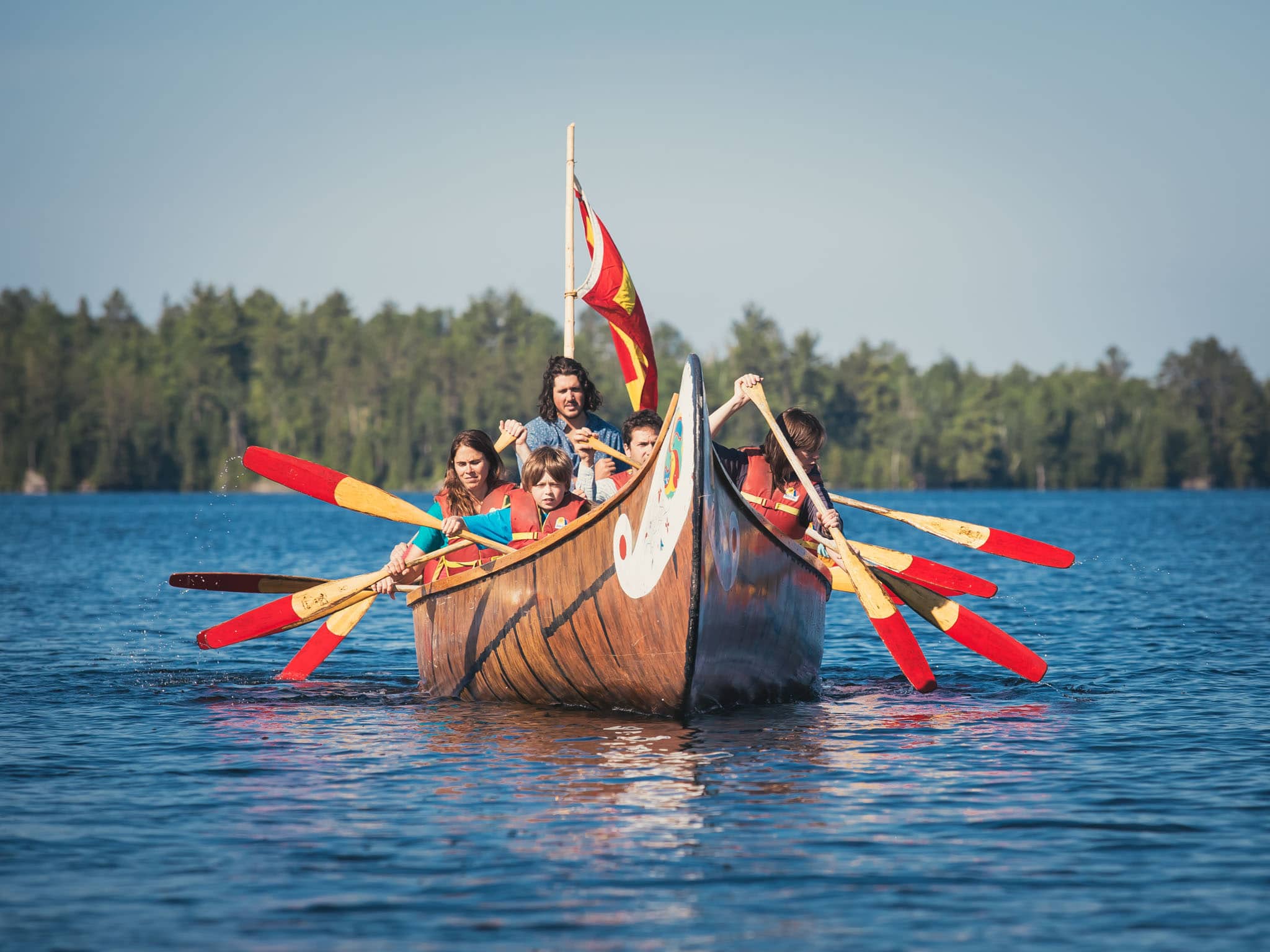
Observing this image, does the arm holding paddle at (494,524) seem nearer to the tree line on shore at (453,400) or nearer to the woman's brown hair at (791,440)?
the woman's brown hair at (791,440)

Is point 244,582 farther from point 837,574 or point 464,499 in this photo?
point 837,574

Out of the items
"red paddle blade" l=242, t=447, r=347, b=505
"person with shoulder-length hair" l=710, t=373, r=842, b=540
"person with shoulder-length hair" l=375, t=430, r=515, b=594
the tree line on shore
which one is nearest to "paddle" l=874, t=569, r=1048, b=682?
"person with shoulder-length hair" l=710, t=373, r=842, b=540

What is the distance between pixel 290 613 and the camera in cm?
1017

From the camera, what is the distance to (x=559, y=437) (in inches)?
382

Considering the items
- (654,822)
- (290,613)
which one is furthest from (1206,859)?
(290,613)

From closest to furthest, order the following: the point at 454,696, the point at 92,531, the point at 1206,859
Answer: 1. the point at 1206,859
2. the point at 454,696
3. the point at 92,531

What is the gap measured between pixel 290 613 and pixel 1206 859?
643 cm

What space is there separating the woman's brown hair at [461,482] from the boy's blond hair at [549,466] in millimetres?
539

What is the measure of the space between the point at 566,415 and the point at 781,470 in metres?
1.62

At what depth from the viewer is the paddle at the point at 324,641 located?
10656 millimetres

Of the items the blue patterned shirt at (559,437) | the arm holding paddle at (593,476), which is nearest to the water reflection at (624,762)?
the arm holding paddle at (593,476)

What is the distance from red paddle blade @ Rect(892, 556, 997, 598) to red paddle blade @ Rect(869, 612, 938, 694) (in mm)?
1509

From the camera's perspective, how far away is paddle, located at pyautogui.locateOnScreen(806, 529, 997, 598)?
9.87 m

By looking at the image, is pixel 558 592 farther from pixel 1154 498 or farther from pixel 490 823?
pixel 1154 498
